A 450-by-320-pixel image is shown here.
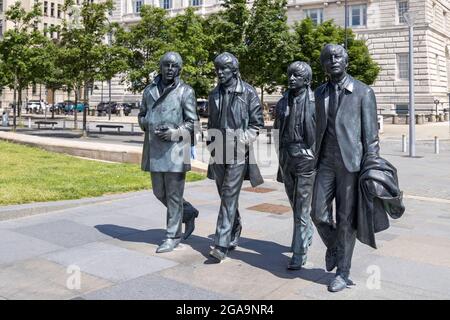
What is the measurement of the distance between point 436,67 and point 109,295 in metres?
48.9

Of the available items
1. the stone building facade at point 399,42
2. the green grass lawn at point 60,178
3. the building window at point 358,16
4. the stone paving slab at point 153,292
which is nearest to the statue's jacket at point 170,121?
the stone paving slab at point 153,292

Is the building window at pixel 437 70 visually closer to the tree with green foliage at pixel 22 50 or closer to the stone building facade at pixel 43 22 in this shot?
the tree with green foliage at pixel 22 50

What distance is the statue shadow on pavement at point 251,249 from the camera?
5416 mm

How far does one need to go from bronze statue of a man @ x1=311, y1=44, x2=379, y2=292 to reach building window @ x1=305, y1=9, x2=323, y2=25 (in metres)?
48.0

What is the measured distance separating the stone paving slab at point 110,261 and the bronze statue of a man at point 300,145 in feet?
4.65

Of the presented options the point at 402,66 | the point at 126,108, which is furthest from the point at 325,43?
the point at 126,108

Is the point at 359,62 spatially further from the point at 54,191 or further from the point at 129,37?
the point at 54,191

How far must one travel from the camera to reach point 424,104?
46.3m

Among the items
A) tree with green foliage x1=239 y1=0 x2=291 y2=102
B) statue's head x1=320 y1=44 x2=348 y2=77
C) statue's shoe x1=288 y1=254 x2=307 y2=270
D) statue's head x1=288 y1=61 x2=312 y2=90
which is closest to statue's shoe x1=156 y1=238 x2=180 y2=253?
statue's shoe x1=288 y1=254 x2=307 y2=270

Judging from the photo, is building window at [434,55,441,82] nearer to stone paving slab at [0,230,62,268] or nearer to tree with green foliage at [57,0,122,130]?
tree with green foliage at [57,0,122,130]

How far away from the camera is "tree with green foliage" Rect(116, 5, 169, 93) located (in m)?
26.4

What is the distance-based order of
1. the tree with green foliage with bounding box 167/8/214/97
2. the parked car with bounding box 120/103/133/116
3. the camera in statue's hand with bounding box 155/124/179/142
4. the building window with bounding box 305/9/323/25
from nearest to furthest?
the camera in statue's hand with bounding box 155/124/179/142
the tree with green foliage with bounding box 167/8/214/97
the building window with bounding box 305/9/323/25
the parked car with bounding box 120/103/133/116
